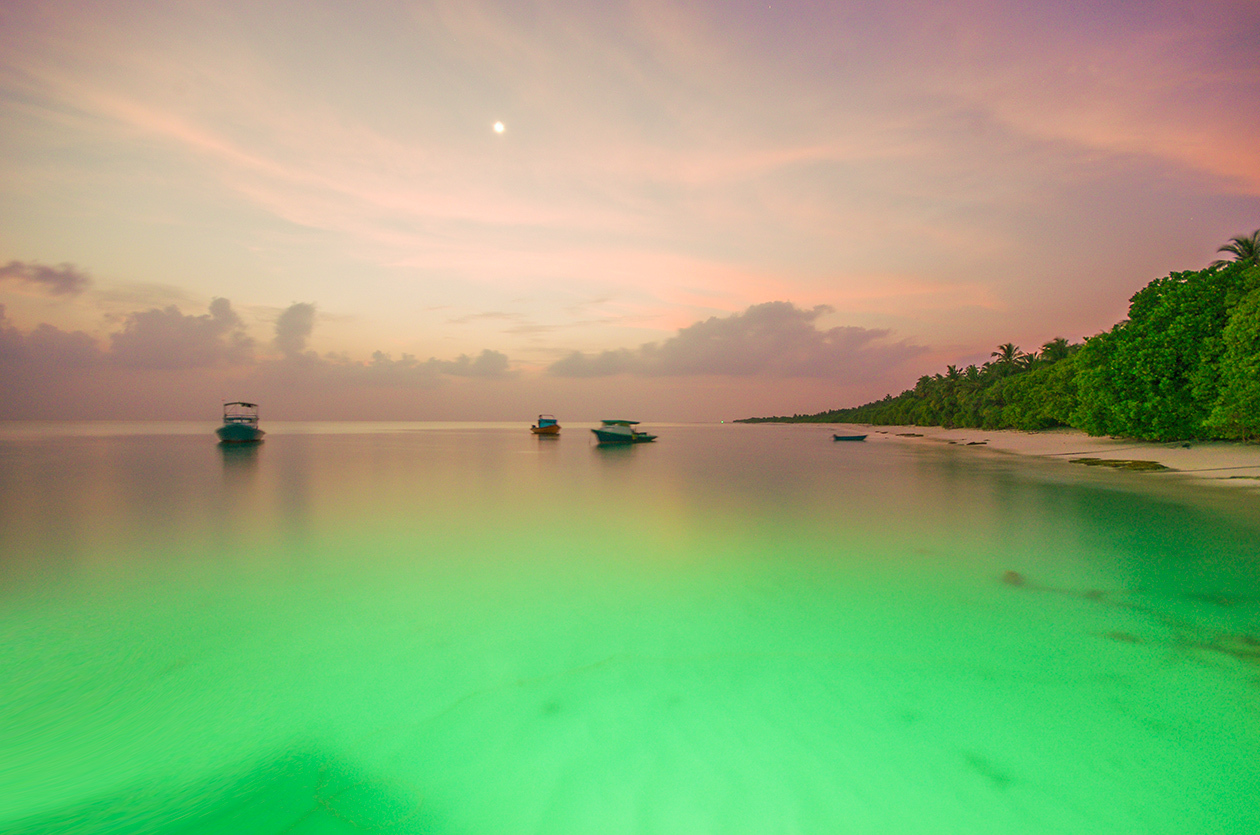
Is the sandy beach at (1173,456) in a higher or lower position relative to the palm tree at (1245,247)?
lower

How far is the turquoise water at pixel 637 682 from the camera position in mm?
4824

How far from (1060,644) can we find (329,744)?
33.8 ft

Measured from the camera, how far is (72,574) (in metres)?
12.9

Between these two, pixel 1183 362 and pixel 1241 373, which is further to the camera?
pixel 1183 362

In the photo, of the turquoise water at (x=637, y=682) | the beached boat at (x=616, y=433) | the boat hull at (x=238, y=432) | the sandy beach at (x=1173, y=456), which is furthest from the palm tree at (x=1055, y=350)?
the boat hull at (x=238, y=432)

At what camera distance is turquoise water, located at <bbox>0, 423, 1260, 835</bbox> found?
15.8ft

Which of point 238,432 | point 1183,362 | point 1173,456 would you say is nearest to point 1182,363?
point 1183,362

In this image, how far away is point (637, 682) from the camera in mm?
7125

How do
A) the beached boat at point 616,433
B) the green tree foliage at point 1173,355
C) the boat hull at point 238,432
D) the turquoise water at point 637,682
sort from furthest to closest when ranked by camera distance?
the beached boat at point 616,433 → the boat hull at point 238,432 → the green tree foliage at point 1173,355 → the turquoise water at point 637,682

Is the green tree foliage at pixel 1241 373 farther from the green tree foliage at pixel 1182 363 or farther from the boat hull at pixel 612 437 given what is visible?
the boat hull at pixel 612 437

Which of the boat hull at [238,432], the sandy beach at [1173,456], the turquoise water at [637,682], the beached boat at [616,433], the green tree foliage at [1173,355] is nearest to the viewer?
the turquoise water at [637,682]

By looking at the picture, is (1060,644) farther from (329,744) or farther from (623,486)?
(623,486)

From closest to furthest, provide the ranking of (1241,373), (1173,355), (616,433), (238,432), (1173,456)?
1. (1241,373)
2. (1173,355)
3. (1173,456)
4. (238,432)
5. (616,433)

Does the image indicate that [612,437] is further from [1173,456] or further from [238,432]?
[1173,456]
